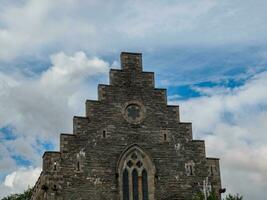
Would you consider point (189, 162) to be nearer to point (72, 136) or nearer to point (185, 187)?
point (185, 187)

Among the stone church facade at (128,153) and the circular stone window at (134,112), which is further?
the circular stone window at (134,112)

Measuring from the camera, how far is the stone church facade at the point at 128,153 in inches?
1315

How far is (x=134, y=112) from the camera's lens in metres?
36.2

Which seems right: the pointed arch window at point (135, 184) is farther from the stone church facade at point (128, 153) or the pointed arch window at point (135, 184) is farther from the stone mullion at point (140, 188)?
the stone mullion at point (140, 188)

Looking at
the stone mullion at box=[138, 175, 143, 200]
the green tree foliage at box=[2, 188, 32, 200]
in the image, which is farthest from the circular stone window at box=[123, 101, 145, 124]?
the green tree foliage at box=[2, 188, 32, 200]

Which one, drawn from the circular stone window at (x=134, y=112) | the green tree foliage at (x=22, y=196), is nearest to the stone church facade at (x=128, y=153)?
the circular stone window at (x=134, y=112)

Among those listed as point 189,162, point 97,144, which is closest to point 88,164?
point 97,144

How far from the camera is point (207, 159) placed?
36156 mm

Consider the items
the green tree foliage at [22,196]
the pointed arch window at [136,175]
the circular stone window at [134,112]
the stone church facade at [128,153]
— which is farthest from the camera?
the green tree foliage at [22,196]

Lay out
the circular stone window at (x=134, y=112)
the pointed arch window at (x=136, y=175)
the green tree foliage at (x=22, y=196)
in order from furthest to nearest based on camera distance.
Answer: the green tree foliage at (x=22, y=196) < the circular stone window at (x=134, y=112) < the pointed arch window at (x=136, y=175)

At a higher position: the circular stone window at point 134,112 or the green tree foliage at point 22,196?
the circular stone window at point 134,112

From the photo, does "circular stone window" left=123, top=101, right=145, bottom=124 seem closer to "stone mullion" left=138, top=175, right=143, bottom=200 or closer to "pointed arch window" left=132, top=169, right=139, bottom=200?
"pointed arch window" left=132, top=169, right=139, bottom=200

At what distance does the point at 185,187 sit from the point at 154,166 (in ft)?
7.66

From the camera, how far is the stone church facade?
110ft
